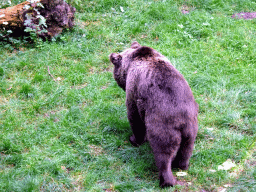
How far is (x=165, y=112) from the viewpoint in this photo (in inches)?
168

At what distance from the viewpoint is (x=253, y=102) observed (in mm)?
6141

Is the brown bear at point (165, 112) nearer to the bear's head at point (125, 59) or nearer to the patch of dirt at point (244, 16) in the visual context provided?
the bear's head at point (125, 59)

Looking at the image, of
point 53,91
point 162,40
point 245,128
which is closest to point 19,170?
point 53,91

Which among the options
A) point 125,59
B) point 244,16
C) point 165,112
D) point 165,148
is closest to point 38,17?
point 125,59

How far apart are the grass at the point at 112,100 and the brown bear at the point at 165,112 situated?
0.39 metres

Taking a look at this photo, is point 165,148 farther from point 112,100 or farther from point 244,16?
point 244,16

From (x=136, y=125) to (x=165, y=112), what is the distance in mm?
1029

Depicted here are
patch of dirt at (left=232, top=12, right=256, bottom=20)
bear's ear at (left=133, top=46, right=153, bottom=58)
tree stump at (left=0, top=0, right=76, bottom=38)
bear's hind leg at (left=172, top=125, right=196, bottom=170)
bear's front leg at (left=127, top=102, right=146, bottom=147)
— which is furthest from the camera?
patch of dirt at (left=232, top=12, right=256, bottom=20)

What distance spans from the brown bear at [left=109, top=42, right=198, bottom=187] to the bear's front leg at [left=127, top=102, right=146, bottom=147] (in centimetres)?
9

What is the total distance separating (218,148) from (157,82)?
5.37 feet

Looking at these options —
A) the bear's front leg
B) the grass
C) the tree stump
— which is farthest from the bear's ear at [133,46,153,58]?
the tree stump

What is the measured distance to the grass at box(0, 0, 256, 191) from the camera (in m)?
4.63

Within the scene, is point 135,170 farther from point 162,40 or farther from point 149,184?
point 162,40

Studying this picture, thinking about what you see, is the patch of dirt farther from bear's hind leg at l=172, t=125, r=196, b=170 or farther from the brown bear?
bear's hind leg at l=172, t=125, r=196, b=170
